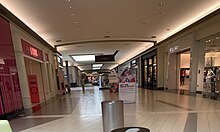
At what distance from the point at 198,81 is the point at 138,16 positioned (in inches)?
202

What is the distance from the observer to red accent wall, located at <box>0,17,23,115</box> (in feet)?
15.7

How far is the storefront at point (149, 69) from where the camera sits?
536 inches

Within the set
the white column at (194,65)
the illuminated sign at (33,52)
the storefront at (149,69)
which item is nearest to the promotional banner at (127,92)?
the white column at (194,65)

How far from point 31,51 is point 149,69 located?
1106 cm

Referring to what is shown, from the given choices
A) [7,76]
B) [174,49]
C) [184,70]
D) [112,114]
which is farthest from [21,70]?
[184,70]

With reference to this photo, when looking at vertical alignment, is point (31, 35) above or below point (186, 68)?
above

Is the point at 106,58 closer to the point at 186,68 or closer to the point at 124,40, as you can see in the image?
the point at 124,40

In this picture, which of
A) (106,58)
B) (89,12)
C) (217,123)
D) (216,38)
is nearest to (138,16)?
(89,12)

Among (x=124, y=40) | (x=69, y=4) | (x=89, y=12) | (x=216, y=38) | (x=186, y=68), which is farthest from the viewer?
(x=186, y=68)

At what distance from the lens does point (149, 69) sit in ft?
50.5

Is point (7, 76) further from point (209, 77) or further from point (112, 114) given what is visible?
point (209, 77)

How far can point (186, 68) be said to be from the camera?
13.9m

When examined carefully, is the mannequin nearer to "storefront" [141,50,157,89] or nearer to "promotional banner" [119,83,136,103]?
"promotional banner" [119,83,136,103]

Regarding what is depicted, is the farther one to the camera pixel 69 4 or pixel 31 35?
pixel 31 35
